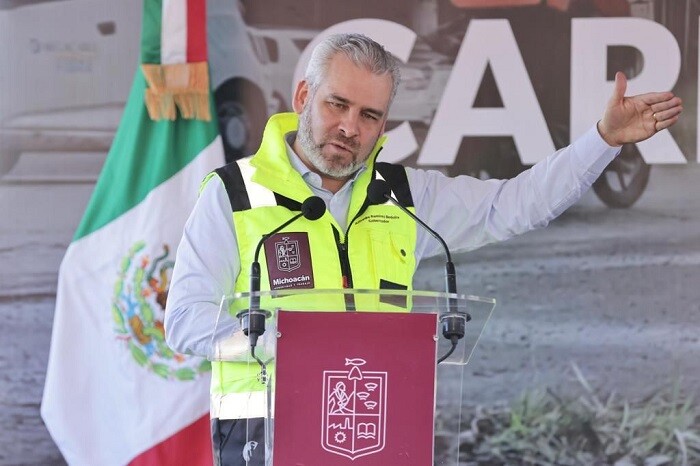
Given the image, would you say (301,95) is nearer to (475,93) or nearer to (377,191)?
(377,191)

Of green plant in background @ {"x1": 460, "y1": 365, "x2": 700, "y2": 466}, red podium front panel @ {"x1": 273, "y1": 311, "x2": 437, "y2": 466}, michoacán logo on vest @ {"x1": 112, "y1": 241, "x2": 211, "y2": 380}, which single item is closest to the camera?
red podium front panel @ {"x1": 273, "y1": 311, "x2": 437, "y2": 466}

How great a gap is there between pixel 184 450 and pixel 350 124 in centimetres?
169

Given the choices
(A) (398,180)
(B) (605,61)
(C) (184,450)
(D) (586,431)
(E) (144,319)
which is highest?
(B) (605,61)

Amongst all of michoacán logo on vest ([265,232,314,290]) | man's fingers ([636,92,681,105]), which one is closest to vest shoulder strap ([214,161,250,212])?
michoacán logo on vest ([265,232,314,290])

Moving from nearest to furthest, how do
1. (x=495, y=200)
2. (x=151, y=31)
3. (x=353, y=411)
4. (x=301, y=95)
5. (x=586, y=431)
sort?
(x=353, y=411), (x=301, y=95), (x=495, y=200), (x=586, y=431), (x=151, y=31)

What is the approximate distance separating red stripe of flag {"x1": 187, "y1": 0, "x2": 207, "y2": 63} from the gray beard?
1254mm

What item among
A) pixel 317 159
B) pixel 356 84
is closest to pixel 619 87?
pixel 356 84

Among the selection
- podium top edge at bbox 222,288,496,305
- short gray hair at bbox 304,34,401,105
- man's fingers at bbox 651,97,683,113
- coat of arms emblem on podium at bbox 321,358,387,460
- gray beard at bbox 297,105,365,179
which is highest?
short gray hair at bbox 304,34,401,105

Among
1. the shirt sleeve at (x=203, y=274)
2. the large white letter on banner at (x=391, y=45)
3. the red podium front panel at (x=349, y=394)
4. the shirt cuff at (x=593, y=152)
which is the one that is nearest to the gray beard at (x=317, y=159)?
the shirt sleeve at (x=203, y=274)

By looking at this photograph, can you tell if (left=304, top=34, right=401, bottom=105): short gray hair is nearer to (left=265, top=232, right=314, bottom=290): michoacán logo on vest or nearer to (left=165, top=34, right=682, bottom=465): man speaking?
(left=165, top=34, right=682, bottom=465): man speaking

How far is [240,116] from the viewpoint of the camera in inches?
147

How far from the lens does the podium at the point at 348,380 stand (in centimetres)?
174

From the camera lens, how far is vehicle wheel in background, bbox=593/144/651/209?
363 centimetres

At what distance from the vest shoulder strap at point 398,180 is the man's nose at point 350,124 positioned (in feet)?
0.68
